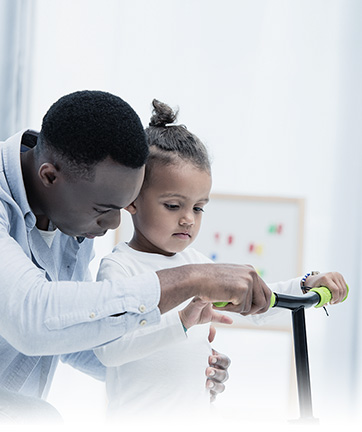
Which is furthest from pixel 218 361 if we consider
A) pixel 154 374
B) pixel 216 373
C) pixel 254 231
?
pixel 254 231

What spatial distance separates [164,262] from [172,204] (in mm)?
131

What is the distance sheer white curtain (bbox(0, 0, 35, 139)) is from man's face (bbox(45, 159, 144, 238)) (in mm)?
1558

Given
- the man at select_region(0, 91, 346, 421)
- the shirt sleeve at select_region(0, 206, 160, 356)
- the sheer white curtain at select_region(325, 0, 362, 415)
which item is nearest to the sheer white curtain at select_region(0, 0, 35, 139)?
the man at select_region(0, 91, 346, 421)

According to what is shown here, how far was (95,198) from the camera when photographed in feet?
3.36

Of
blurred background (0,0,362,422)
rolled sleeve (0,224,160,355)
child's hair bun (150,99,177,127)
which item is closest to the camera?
rolled sleeve (0,224,160,355)

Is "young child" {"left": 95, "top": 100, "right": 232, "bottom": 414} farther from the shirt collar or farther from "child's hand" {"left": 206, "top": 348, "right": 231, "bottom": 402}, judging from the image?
the shirt collar

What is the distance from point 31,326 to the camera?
2.72ft

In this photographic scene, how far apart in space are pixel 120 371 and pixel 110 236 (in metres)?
Result: 1.55

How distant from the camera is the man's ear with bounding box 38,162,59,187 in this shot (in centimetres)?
104

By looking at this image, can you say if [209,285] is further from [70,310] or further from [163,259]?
[163,259]

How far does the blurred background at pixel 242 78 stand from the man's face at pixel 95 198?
1.60m

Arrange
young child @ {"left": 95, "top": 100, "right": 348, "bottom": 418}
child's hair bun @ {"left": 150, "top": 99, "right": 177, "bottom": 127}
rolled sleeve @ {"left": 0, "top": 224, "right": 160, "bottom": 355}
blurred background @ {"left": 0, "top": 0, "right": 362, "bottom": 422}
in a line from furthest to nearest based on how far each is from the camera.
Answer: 1. blurred background @ {"left": 0, "top": 0, "right": 362, "bottom": 422}
2. child's hair bun @ {"left": 150, "top": 99, "right": 177, "bottom": 127}
3. young child @ {"left": 95, "top": 100, "right": 348, "bottom": 418}
4. rolled sleeve @ {"left": 0, "top": 224, "right": 160, "bottom": 355}

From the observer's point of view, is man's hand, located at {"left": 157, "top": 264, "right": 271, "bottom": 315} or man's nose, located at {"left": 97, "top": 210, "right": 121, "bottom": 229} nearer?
man's hand, located at {"left": 157, "top": 264, "right": 271, "bottom": 315}

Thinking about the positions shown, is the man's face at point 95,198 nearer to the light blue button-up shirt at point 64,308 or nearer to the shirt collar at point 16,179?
the shirt collar at point 16,179
